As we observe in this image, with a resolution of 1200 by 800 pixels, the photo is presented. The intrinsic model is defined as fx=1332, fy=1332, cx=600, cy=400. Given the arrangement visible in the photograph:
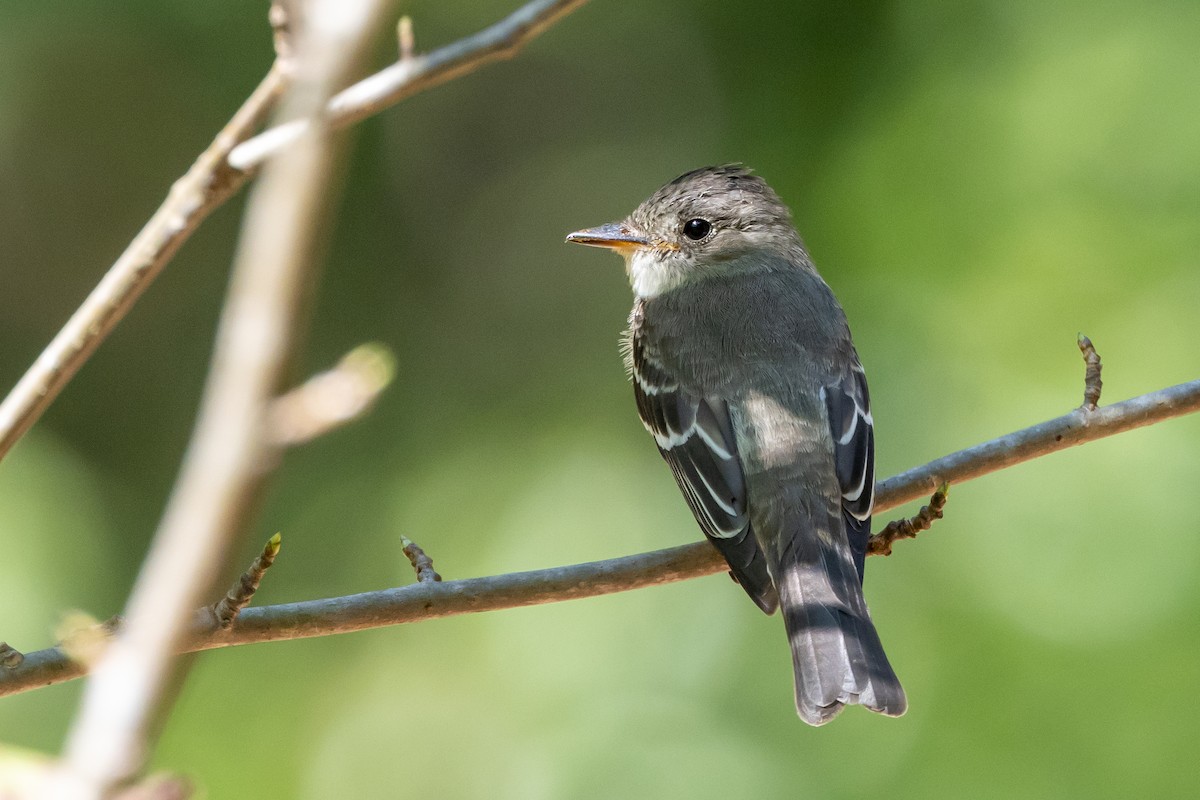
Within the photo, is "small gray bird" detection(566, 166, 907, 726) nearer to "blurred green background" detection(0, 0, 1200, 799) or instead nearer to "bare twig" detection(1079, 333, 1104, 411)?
"bare twig" detection(1079, 333, 1104, 411)

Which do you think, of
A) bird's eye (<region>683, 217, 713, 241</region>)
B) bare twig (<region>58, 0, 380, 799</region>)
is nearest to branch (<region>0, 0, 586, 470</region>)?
bare twig (<region>58, 0, 380, 799</region>)

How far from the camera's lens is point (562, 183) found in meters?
8.10

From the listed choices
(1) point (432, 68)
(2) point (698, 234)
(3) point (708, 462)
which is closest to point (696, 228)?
(2) point (698, 234)

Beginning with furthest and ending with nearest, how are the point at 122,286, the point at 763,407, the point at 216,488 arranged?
1. the point at 763,407
2. the point at 122,286
3. the point at 216,488

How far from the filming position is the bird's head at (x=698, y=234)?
199 inches

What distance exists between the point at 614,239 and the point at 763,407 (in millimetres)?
1298

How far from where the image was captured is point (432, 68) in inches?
84.2

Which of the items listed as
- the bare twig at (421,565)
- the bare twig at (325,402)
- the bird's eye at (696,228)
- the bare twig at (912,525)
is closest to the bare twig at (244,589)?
the bare twig at (421,565)

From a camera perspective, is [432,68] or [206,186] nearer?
[206,186]

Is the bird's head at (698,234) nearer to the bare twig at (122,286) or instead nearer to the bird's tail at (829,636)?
the bird's tail at (829,636)

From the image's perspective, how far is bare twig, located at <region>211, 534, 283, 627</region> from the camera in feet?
8.58

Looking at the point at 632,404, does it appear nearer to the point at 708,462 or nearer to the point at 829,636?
the point at 708,462

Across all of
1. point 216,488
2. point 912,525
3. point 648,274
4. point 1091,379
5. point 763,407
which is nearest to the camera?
point 216,488

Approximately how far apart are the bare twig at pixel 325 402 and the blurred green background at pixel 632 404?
167 inches
